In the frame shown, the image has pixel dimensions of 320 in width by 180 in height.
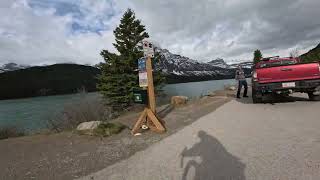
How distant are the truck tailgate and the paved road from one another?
3.69 meters

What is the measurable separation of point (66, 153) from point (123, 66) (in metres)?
18.8

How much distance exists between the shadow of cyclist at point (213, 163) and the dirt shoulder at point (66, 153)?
1.34m

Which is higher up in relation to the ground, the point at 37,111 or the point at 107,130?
the point at 107,130

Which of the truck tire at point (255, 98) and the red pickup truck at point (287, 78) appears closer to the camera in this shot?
the red pickup truck at point (287, 78)

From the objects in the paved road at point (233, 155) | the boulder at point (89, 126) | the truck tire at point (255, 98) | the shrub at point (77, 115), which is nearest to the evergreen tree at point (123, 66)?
the shrub at point (77, 115)

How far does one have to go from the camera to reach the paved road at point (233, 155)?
4180 mm

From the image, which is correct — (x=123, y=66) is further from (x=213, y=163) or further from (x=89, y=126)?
(x=213, y=163)

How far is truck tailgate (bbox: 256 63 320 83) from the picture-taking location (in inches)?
439

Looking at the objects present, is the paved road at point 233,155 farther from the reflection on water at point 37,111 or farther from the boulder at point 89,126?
the reflection on water at point 37,111

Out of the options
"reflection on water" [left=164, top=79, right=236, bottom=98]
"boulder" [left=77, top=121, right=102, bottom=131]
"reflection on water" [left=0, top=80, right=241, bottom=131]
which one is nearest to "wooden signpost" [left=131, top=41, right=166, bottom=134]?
"boulder" [left=77, top=121, right=102, bottom=131]

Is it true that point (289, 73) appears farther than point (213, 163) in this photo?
Yes

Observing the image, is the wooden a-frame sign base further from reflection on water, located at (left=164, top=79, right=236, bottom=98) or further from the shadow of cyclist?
reflection on water, located at (left=164, top=79, right=236, bottom=98)

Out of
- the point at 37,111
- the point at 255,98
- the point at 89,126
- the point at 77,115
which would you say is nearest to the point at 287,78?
the point at 255,98

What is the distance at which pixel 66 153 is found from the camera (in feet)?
20.6
